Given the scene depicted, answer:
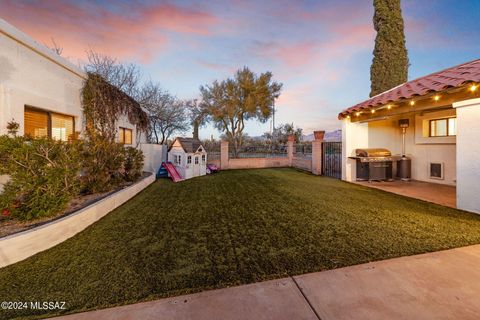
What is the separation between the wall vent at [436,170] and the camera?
6.96 m

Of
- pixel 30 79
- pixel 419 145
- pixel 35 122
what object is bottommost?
pixel 419 145

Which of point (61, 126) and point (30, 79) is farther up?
point (30, 79)

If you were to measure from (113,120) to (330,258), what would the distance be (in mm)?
7335

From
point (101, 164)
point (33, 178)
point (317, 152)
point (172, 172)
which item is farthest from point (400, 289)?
point (317, 152)

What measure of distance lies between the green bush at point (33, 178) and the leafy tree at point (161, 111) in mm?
12605

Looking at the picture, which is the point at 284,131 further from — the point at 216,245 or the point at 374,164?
the point at 216,245

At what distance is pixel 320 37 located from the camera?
10469 millimetres

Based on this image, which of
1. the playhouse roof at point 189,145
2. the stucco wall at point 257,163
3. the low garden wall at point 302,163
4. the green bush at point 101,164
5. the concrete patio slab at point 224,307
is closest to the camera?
the concrete patio slab at point 224,307

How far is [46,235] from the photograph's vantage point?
281 cm

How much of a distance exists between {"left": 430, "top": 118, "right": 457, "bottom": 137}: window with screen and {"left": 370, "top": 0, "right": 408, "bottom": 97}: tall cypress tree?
160 inches

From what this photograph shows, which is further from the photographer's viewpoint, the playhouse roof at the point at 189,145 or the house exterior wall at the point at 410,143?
the playhouse roof at the point at 189,145

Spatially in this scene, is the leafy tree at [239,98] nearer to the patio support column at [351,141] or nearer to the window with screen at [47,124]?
the patio support column at [351,141]

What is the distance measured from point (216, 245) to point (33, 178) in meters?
3.13

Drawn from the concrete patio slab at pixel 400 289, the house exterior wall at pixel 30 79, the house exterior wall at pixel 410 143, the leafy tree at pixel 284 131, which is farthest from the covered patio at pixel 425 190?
the leafy tree at pixel 284 131
